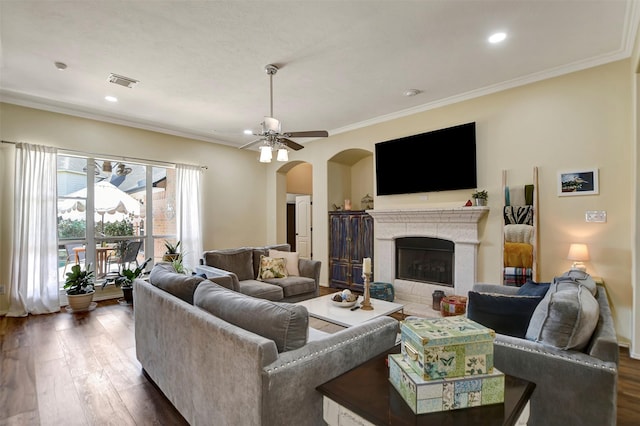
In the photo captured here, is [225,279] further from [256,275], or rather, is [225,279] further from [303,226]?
[303,226]

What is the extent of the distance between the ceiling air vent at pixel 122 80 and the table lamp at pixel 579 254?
5.23 m

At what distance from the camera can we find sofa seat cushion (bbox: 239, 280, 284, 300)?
150 inches

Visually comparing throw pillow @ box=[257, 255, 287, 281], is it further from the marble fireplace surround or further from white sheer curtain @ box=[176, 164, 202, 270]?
white sheer curtain @ box=[176, 164, 202, 270]

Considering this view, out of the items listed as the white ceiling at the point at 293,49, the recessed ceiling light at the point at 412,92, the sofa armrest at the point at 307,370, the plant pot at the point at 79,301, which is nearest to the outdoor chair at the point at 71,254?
the plant pot at the point at 79,301

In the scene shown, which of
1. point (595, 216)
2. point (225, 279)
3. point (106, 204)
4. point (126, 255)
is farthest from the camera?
point (126, 255)

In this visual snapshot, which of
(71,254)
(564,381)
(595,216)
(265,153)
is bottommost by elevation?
(564,381)

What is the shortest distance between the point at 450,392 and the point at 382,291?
3718 millimetres

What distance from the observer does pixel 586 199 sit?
3.33 metres

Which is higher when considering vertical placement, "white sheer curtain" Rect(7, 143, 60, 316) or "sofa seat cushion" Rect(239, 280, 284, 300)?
"white sheer curtain" Rect(7, 143, 60, 316)

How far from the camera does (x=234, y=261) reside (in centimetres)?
441

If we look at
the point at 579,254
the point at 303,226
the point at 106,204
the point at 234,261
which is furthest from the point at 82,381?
the point at 303,226

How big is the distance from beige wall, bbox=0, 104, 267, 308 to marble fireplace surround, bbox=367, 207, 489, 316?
3022mm

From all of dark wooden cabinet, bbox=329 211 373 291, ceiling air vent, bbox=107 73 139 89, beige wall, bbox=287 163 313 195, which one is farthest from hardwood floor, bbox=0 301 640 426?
beige wall, bbox=287 163 313 195

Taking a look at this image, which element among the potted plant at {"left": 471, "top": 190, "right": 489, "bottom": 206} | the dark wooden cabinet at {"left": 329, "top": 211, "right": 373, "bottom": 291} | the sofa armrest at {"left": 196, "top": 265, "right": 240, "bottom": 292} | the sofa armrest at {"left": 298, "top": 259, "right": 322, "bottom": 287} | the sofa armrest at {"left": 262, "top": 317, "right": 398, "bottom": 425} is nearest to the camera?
the sofa armrest at {"left": 262, "top": 317, "right": 398, "bottom": 425}
